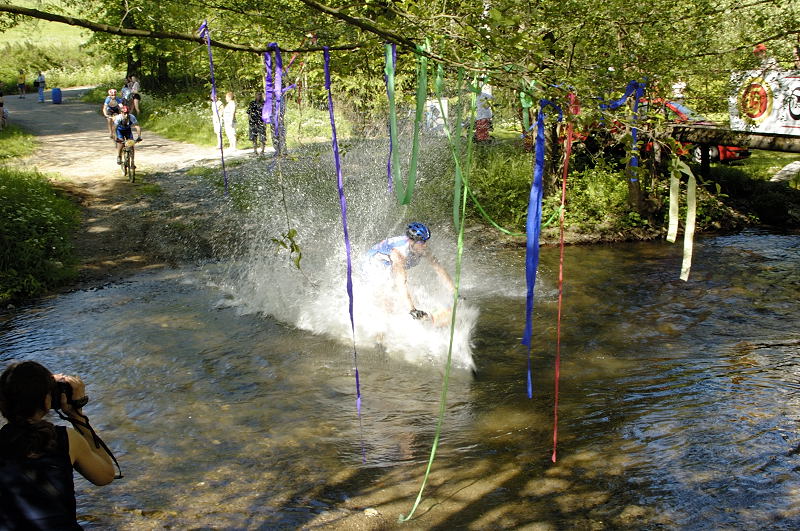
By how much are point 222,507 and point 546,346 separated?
193 inches

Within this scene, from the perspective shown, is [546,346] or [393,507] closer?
[393,507]

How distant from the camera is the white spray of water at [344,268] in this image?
28.8 feet

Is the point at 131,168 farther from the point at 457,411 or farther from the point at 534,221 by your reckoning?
the point at 534,221

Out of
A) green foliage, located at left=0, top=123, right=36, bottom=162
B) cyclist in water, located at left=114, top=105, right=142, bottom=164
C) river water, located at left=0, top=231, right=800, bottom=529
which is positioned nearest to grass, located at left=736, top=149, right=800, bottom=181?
river water, located at left=0, top=231, right=800, bottom=529

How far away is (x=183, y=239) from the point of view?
13.6 metres

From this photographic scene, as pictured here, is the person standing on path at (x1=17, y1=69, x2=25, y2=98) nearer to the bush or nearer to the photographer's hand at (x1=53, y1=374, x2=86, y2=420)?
the bush

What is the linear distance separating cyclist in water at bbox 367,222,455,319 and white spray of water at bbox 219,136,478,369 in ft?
0.57

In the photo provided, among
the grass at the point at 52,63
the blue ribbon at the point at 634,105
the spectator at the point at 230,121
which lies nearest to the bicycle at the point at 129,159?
the spectator at the point at 230,121

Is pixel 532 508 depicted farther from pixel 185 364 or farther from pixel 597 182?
pixel 597 182

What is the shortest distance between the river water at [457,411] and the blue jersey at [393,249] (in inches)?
45.0

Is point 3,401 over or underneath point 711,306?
over

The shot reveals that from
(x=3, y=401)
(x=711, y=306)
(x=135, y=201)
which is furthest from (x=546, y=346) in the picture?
(x=135, y=201)

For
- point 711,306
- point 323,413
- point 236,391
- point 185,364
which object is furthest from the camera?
point 711,306

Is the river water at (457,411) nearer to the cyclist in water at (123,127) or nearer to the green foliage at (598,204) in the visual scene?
the green foliage at (598,204)
